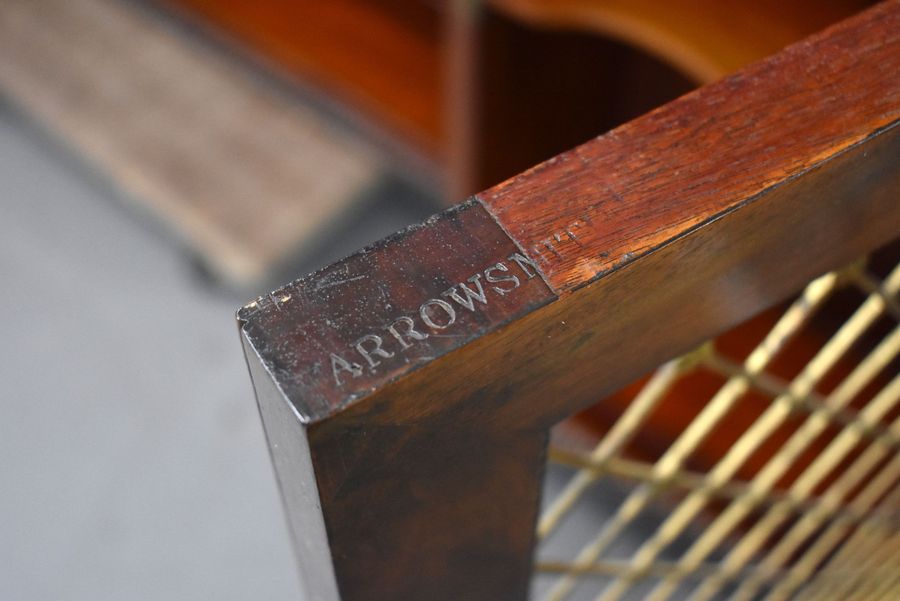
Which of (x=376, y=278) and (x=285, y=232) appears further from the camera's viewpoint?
(x=285, y=232)

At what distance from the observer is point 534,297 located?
9.0 inches

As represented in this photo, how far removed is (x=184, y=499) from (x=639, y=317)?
84cm

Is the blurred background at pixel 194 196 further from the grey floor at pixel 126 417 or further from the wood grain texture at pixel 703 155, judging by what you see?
the wood grain texture at pixel 703 155

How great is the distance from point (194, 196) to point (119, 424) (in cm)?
30

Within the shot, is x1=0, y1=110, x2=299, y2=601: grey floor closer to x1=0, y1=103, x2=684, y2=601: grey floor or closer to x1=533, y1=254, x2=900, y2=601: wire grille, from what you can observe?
x1=0, y1=103, x2=684, y2=601: grey floor

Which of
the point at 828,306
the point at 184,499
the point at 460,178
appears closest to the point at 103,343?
the point at 184,499

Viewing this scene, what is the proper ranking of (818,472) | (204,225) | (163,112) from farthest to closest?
(163,112)
(204,225)
(818,472)

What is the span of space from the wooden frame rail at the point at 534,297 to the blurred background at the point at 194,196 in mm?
508

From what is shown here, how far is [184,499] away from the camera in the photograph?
100 centimetres

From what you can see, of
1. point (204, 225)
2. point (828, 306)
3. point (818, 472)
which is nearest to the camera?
point (818, 472)

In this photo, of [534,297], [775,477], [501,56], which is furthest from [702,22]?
[534,297]

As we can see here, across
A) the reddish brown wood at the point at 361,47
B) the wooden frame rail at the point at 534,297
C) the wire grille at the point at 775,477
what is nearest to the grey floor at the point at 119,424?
the reddish brown wood at the point at 361,47

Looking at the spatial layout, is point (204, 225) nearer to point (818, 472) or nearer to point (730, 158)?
point (818, 472)

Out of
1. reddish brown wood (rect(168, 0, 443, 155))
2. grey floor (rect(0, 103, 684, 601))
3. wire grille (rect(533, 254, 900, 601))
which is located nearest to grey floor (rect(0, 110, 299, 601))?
grey floor (rect(0, 103, 684, 601))
